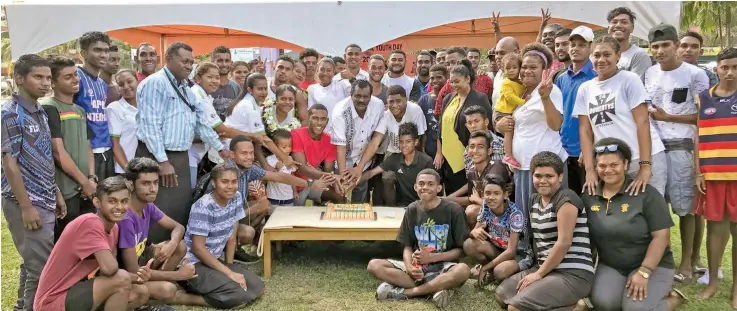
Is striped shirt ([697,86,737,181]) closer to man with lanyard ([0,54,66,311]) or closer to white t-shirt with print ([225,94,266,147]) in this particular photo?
white t-shirt with print ([225,94,266,147])

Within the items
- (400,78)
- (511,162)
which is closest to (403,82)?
(400,78)

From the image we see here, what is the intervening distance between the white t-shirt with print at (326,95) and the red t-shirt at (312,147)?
57cm

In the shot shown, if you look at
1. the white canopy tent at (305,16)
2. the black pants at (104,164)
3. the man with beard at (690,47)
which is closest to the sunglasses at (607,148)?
the man with beard at (690,47)

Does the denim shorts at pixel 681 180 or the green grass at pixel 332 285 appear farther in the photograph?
the denim shorts at pixel 681 180

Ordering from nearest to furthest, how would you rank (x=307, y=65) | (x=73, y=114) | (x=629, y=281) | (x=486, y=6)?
(x=629, y=281), (x=73, y=114), (x=307, y=65), (x=486, y=6)

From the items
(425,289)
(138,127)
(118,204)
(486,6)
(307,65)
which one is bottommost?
(425,289)

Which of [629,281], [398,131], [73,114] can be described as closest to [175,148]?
[73,114]

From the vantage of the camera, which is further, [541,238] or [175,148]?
[175,148]

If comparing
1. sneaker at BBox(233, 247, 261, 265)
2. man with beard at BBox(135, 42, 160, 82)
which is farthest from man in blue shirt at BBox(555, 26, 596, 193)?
man with beard at BBox(135, 42, 160, 82)

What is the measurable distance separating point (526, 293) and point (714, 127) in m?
1.89

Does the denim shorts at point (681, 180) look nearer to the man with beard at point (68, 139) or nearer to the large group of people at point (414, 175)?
the large group of people at point (414, 175)

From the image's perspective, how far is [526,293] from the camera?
3.73 metres

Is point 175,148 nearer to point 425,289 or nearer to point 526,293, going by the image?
point 425,289

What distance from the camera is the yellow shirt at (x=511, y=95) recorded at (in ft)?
15.1
